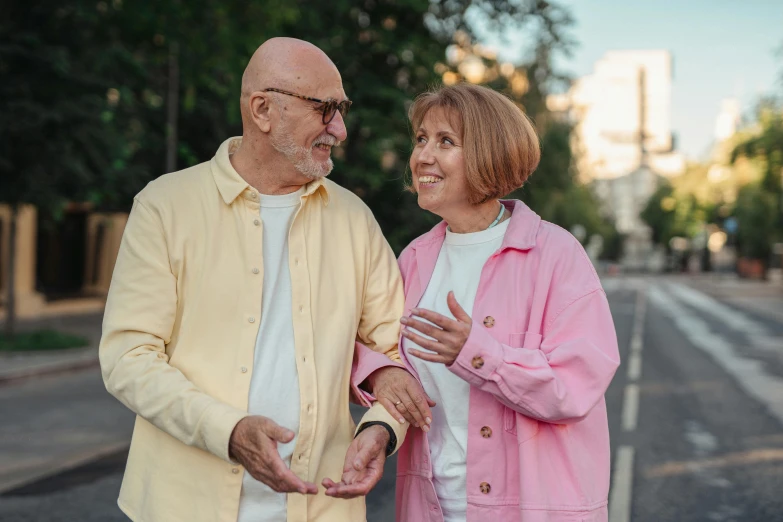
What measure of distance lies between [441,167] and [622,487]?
5.03 metres

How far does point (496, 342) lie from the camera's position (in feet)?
7.75

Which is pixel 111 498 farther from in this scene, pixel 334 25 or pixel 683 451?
pixel 334 25

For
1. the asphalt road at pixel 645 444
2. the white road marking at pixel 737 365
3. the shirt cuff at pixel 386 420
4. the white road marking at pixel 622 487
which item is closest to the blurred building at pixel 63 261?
the asphalt road at pixel 645 444

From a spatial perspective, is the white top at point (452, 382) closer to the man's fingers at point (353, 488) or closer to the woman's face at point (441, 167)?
the woman's face at point (441, 167)

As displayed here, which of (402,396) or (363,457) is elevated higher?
(402,396)

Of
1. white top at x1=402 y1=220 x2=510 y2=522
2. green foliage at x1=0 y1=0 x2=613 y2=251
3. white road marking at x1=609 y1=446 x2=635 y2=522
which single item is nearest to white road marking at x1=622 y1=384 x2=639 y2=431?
white road marking at x1=609 y1=446 x2=635 y2=522

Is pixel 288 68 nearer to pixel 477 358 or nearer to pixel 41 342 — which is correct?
pixel 477 358

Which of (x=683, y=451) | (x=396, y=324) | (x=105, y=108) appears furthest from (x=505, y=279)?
(x=105, y=108)

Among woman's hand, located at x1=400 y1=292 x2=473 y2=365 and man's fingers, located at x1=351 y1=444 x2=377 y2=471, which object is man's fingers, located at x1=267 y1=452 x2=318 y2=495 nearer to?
man's fingers, located at x1=351 y1=444 x2=377 y2=471

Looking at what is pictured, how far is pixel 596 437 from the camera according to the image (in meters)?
2.51

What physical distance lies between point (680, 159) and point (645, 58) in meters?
15.6

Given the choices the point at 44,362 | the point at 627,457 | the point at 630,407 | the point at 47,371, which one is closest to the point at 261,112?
the point at 627,457

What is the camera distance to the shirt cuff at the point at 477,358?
2.31 metres

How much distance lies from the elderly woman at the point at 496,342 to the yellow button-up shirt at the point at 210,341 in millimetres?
202
